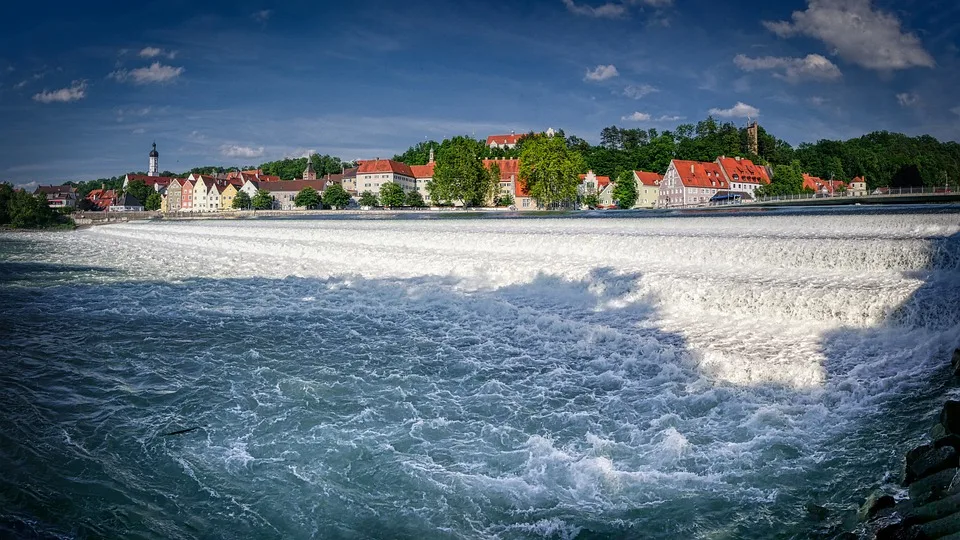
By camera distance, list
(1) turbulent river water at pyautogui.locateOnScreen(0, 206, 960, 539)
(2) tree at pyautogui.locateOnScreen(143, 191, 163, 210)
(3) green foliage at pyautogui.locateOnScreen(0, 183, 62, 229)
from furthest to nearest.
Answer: (2) tree at pyautogui.locateOnScreen(143, 191, 163, 210) < (3) green foliage at pyautogui.locateOnScreen(0, 183, 62, 229) < (1) turbulent river water at pyautogui.locateOnScreen(0, 206, 960, 539)

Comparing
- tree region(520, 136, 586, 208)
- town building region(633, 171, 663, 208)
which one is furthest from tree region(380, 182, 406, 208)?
tree region(520, 136, 586, 208)

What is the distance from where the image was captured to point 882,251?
14922mm

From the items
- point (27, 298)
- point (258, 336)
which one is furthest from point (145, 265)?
point (258, 336)

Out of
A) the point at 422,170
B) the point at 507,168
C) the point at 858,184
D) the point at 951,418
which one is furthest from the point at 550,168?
the point at 422,170

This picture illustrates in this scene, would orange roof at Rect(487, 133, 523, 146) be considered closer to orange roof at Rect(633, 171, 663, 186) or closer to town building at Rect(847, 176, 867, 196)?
orange roof at Rect(633, 171, 663, 186)

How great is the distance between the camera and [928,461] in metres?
6.23

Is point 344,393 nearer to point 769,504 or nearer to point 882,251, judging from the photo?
point 769,504

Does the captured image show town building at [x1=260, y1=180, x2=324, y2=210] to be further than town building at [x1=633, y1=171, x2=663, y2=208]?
Yes

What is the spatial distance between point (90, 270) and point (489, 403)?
2352cm

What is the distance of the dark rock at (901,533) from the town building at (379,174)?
424 feet

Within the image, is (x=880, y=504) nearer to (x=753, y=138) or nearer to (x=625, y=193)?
(x=625, y=193)

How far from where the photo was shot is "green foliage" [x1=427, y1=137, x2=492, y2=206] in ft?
261

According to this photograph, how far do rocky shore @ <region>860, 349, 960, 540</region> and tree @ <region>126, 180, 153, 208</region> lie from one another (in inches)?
6310

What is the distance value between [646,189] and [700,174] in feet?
28.4
